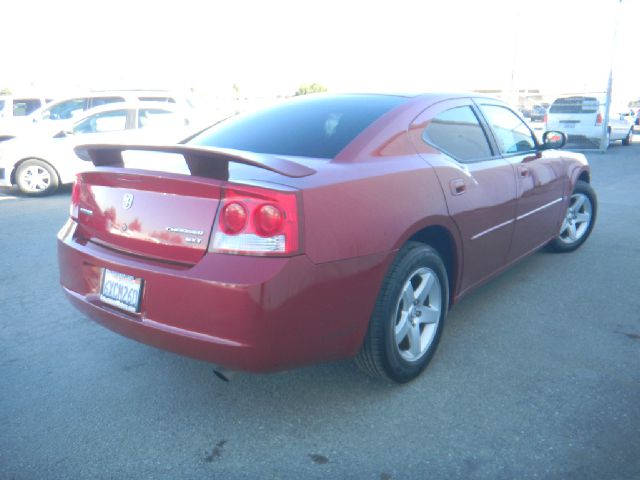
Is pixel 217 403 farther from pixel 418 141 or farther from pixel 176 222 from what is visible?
pixel 418 141

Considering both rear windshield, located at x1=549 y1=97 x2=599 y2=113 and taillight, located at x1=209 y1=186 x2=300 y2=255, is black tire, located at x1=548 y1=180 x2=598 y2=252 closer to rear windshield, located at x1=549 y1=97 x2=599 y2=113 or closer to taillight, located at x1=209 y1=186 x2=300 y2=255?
taillight, located at x1=209 y1=186 x2=300 y2=255

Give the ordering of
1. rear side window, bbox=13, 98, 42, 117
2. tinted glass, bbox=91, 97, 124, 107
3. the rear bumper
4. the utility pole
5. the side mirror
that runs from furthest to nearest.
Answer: the utility pole, rear side window, bbox=13, 98, 42, 117, tinted glass, bbox=91, 97, 124, 107, the side mirror, the rear bumper

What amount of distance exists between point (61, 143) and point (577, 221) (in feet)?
25.7

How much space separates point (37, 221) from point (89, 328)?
13.3 ft

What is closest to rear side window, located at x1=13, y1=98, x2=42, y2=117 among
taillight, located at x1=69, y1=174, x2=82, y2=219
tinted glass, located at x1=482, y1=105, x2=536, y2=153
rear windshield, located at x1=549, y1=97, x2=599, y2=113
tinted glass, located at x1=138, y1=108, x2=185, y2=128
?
tinted glass, located at x1=138, y1=108, x2=185, y2=128

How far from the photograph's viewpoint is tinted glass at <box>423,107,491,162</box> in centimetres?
328

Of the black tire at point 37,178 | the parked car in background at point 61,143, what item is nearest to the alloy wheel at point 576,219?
the parked car in background at point 61,143

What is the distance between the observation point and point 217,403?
278 centimetres

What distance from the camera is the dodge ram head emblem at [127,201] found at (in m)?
2.53

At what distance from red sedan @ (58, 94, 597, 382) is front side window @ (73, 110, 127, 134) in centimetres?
661

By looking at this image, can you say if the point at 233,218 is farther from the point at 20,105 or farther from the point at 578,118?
the point at 578,118

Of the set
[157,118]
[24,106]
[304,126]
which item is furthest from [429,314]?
[24,106]

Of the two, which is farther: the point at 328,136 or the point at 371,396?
the point at 328,136

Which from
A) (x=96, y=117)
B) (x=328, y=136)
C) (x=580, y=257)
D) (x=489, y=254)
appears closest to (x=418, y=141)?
(x=328, y=136)
